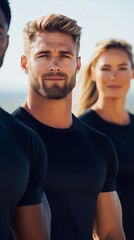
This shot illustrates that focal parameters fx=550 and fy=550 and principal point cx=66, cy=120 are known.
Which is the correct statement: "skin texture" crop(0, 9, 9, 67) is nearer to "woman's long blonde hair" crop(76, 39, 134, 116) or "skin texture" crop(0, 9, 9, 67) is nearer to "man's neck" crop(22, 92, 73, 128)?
"man's neck" crop(22, 92, 73, 128)

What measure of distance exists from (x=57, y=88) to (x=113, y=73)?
1931 millimetres

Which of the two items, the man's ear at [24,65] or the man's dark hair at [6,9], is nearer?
the man's dark hair at [6,9]

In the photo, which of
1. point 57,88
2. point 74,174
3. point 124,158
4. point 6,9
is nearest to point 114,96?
point 124,158

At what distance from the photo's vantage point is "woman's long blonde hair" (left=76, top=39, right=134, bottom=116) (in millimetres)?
5801

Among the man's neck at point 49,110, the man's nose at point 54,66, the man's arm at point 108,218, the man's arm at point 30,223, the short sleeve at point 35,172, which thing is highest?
the man's nose at point 54,66

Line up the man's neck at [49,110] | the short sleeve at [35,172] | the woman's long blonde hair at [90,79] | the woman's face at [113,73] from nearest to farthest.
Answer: the short sleeve at [35,172] < the man's neck at [49,110] < the woman's face at [113,73] < the woman's long blonde hair at [90,79]

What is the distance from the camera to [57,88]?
3.82m

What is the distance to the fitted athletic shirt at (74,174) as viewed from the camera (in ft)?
11.6

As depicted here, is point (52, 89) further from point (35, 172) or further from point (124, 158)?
point (124, 158)

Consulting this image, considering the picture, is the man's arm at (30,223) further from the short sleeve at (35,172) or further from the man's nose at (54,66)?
the man's nose at (54,66)

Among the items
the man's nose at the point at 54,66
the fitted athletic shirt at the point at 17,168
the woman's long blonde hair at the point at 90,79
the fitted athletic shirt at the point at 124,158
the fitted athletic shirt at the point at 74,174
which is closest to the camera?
the fitted athletic shirt at the point at 17,168

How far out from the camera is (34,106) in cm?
391

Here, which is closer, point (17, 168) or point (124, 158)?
point (17, 168)

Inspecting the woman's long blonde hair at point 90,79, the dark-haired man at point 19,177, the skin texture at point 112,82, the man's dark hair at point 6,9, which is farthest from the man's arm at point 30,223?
the woman's long blonde hair at point 90,79
